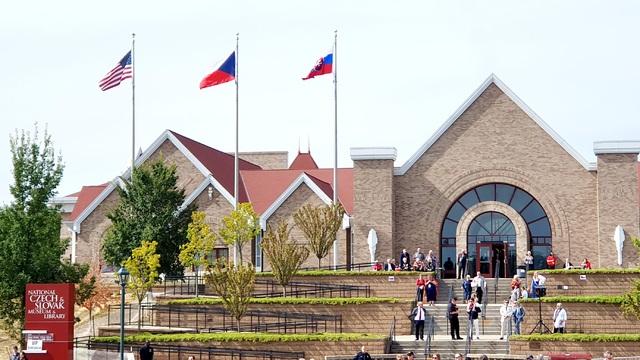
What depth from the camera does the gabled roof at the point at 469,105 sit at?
49.4m

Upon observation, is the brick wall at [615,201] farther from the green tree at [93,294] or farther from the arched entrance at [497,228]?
the green tree at [93,294]

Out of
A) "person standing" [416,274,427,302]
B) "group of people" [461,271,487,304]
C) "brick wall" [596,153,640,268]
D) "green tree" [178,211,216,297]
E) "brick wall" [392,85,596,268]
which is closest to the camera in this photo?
"group of people" [461,271,487,304]

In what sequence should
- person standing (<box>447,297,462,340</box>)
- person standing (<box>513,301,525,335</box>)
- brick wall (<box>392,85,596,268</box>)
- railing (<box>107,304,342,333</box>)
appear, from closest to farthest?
A: person standing (<box>447,297,462,340</box>) < person standing (<box>513,301,525,335</box>) < railing (<box>107,304,342,333</box>) < brick wall (<box>392,85,596,268</box>)

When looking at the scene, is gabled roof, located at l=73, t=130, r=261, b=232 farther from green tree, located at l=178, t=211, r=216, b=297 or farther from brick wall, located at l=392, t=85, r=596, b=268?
brick wall, located at l=392, t=85, r=596, b=268

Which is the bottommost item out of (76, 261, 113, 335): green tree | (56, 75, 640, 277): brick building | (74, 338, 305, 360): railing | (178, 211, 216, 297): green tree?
(74, 338, 305, 360): railing

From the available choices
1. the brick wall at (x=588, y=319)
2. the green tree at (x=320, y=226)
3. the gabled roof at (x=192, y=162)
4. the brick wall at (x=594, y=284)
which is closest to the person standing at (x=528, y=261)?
the brick wall at (x=594, y=284)

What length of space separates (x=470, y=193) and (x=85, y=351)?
2137cm

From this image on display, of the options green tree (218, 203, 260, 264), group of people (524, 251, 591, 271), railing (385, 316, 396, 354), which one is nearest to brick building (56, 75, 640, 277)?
group of people (524, 251, 591, 271)

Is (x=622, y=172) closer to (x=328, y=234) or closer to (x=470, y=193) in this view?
(x=470, y=193)

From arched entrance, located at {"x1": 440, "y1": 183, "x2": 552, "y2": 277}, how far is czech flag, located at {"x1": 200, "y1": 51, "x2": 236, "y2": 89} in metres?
12.0

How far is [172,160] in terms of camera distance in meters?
55.7

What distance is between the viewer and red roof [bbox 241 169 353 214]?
5525 centimetres

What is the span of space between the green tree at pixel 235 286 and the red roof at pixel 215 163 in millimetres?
16559

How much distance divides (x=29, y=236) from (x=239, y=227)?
12.6 metres
